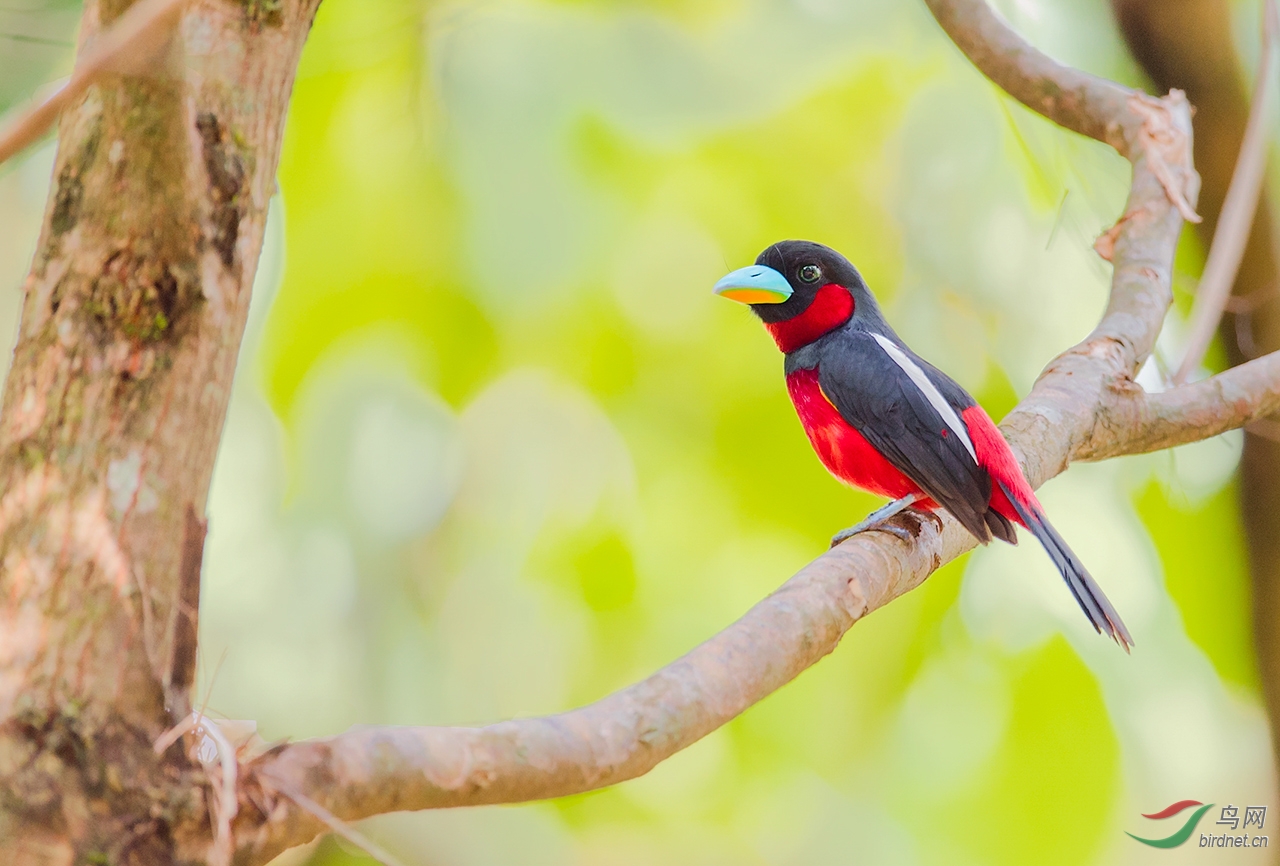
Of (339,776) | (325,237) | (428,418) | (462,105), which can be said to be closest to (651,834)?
(428,418)

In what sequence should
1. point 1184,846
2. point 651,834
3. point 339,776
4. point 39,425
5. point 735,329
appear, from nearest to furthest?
point 339,776 < point 39,425 < point 1184,846 < point 651,834 < point 735,329

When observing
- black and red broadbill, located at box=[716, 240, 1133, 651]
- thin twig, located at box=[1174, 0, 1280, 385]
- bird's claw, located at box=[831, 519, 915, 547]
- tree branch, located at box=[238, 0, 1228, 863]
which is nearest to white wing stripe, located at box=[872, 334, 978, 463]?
black and red broadbill, located at box=[716, 240, 1133, 651]

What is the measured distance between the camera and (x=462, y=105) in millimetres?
4312

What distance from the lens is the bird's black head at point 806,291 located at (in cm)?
292

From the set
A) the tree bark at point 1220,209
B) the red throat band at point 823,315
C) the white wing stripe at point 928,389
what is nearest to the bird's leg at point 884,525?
the white wing stripe at point 928,389

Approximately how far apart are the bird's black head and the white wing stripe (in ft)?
0.52

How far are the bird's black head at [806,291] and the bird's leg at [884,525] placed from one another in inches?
21.7

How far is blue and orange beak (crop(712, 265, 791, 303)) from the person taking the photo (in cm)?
285

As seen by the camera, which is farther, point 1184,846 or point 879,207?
point 879,207

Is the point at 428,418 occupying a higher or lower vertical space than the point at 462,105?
lower

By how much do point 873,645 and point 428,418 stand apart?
6.49ft

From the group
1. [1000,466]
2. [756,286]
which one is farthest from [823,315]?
[1000,466]

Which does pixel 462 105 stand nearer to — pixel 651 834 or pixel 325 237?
pixel 325 237

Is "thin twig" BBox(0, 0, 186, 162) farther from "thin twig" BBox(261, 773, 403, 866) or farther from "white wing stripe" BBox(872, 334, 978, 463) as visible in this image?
"white wing stripe" BBox(872, 334, 978, 463)
